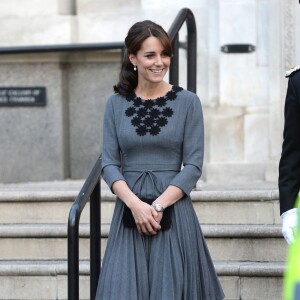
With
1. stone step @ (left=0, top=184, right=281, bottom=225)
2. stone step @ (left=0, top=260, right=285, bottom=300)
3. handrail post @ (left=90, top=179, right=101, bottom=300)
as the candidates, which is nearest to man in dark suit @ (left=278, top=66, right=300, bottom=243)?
handrail post @ (left=90, top=179, right=101, bottom=300)

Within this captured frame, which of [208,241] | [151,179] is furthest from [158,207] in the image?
[208,241]

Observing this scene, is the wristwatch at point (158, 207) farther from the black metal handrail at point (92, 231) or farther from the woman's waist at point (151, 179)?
the black metal handrail at point (92, 231)

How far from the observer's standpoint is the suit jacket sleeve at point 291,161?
413cm

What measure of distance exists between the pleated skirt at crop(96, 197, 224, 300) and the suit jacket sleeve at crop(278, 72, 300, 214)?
0.98 meters

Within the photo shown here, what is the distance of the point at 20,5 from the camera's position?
928cm

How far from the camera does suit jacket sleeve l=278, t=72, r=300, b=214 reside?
413 cm

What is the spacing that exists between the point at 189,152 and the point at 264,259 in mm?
1917

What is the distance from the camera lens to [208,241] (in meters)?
6.91

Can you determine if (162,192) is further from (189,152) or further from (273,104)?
(273,104)

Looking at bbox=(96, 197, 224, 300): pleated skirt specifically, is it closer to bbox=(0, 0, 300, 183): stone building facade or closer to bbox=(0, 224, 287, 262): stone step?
→ bbox=(0, 224, 287, 262): stone step

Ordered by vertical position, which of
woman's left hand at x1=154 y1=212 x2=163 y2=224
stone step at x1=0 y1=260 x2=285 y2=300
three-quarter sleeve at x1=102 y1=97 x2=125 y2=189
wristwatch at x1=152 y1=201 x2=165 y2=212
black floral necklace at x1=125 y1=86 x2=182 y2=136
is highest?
black floral necklace at x1=125 y1=86 x2=182 y2=136

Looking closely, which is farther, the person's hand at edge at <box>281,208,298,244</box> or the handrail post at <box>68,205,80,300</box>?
the handrail post at <box>68,205,80,300</box>

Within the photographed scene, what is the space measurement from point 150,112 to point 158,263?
0.70 metres

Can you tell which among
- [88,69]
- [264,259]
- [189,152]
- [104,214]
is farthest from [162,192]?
[88,69]
